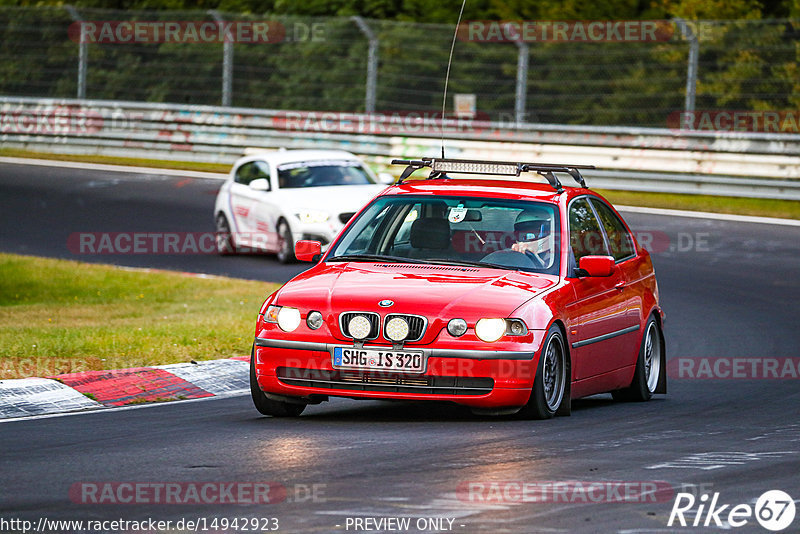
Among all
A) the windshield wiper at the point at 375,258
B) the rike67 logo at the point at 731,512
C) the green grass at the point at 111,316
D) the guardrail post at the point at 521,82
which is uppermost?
the guardrail post at the point at 521,82

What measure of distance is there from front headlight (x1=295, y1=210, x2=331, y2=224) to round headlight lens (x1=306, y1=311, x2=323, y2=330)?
11.5 meters

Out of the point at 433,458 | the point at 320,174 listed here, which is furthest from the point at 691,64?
the point at 433,458

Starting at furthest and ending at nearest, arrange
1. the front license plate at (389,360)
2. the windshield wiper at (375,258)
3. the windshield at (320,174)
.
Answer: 1. the windshield at (320,174)
2. the windshield wiper at (375,258)
3. the front license plate at (389,360)

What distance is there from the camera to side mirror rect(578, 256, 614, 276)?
32.1 feet

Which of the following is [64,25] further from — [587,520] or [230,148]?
[587,520]

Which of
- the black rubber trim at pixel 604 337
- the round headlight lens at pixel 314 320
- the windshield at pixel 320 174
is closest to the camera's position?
the round headlight lens at pixel 314 320

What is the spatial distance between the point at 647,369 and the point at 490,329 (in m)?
2.53

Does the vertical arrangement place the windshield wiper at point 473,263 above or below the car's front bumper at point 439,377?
above

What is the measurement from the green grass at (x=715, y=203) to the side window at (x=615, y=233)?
44.3 ft

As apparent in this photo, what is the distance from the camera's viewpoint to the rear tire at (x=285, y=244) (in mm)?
20688

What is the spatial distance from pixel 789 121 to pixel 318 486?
2053 cm

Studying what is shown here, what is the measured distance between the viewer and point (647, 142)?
86.3 ft

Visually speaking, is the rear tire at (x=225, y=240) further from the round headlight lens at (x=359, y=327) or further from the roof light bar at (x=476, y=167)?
the round headlight lens at (x=359, y=327)

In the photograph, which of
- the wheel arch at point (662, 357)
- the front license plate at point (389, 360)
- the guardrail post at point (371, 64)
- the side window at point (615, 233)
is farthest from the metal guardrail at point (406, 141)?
the front license plate at point (389, 360)
